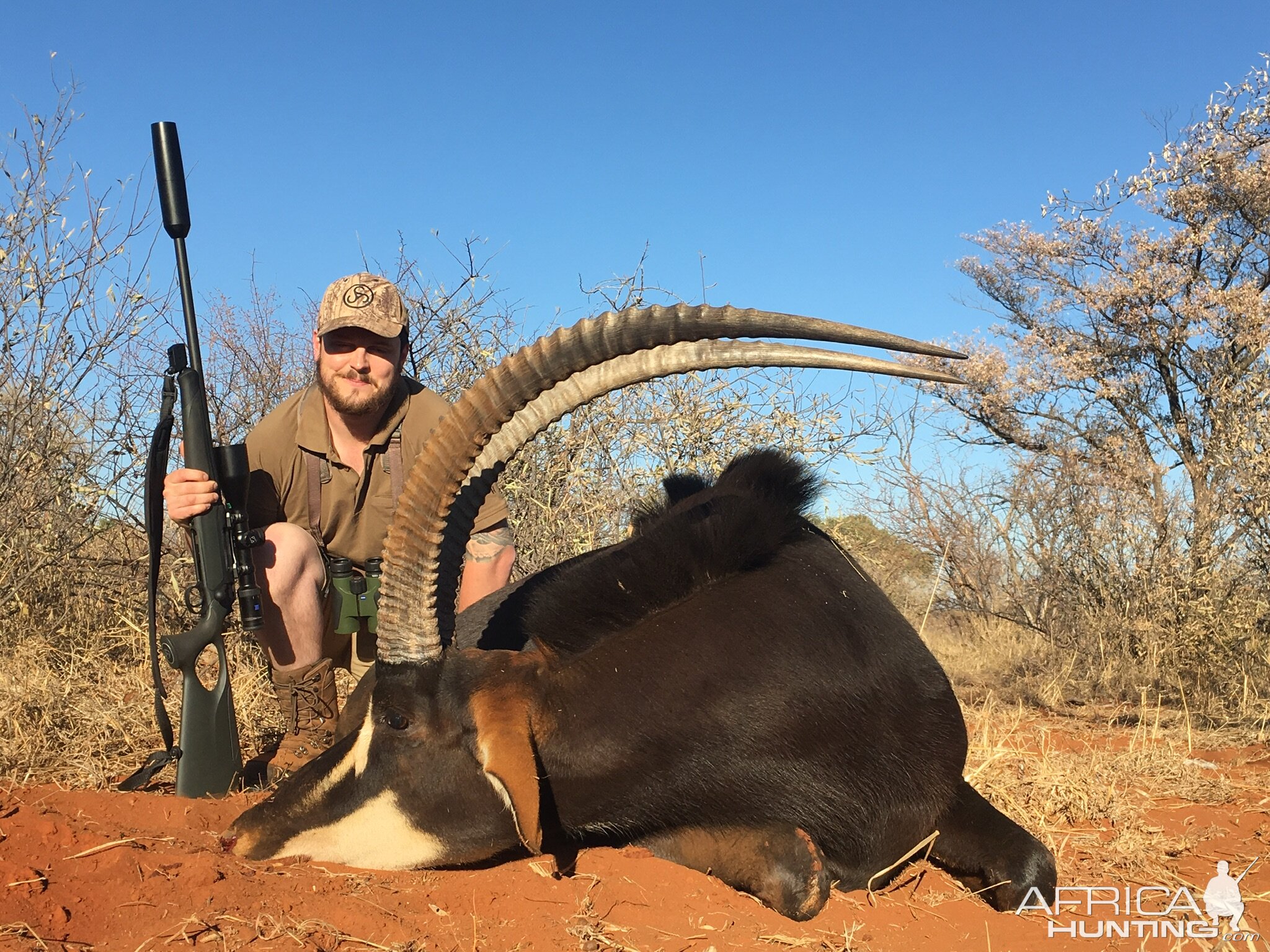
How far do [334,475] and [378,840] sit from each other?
196 centimetres

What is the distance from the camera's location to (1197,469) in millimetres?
8039

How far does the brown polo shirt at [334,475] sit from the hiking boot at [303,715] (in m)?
0.63

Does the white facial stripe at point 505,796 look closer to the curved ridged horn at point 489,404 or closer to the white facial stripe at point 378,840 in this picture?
the white facial stripe at point 378,840

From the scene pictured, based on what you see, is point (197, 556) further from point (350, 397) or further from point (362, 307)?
point (362, 307)

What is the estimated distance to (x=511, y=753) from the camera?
251 cm

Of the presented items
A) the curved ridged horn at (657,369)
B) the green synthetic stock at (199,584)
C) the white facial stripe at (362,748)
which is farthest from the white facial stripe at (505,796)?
the green synthetic stock at (199,584)

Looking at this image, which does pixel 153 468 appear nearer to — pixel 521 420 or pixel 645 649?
pixel 521 420

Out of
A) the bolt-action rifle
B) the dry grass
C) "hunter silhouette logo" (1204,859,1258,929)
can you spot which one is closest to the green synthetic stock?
the bolt-action rifle

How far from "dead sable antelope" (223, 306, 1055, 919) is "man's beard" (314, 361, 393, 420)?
61.2 inches

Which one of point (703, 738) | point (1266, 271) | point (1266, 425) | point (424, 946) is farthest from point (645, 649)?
point (1266, 271)

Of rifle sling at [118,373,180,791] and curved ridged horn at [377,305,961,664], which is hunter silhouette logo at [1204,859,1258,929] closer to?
curved ridged horn at [377,305,961,664]

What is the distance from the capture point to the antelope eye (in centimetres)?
267

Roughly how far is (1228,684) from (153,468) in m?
5.73

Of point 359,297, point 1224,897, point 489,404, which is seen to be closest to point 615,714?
point 489,404
